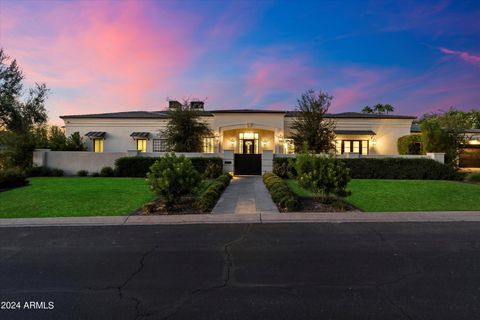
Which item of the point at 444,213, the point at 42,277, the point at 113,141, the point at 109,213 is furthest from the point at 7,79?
the point at 444,213

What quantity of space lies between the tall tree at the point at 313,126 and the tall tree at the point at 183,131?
8.37 meters

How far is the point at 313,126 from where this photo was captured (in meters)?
23.5

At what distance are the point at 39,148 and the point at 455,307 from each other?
1045 inches

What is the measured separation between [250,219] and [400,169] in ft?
51.9

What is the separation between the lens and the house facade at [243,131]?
92.0 ft

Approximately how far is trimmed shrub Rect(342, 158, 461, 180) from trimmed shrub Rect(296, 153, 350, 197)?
33.0 feet

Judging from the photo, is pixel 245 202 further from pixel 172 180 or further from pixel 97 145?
pixel 97 145

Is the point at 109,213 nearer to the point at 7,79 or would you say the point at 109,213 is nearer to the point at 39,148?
the point at 39,148

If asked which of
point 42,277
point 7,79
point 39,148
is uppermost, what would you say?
point 7,79

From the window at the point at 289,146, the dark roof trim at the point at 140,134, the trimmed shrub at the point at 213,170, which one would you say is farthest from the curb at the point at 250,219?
the dark roof trim at the point at 140,134

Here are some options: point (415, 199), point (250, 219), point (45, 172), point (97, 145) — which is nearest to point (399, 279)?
point (250, 219)

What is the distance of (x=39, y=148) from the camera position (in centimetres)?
2252

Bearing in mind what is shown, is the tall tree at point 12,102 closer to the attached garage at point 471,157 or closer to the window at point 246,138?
the window at point 246,138

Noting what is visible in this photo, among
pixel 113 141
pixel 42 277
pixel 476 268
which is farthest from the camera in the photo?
pixel 113 141
